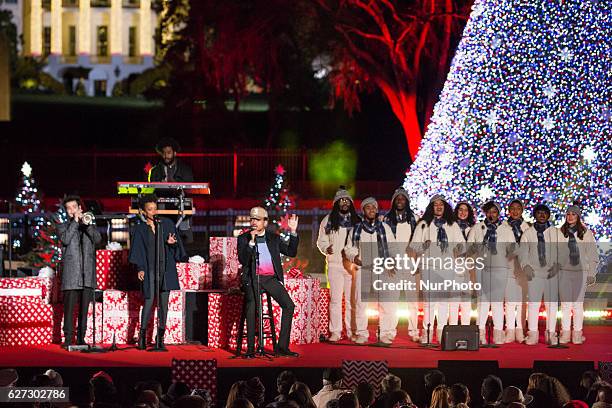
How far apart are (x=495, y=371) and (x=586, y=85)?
24.0 feet

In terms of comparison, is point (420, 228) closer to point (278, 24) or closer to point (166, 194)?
point (166, 194)

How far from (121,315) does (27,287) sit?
1230 mm

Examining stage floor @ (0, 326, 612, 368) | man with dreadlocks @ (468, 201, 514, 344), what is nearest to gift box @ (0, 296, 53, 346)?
stage floor @ (0, 326, 612, 368)

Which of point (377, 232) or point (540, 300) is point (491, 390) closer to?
point (377, 232)

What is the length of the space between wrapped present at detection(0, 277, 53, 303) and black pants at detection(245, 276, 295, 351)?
9.54ft

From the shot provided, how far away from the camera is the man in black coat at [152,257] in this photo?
51.4 feet

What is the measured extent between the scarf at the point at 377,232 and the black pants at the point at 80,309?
331cm

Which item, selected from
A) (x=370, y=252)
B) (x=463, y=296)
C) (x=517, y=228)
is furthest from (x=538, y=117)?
(x=370, y=252)

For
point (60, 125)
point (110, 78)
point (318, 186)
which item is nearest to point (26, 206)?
point (318, 186)

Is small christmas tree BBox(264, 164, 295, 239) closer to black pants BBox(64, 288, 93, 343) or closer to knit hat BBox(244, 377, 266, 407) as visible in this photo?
black pants BBox(64, 288, 93, 343)

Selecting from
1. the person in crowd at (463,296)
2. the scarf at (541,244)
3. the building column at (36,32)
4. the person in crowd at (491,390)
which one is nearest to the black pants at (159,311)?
the person in crowd at (463,296)

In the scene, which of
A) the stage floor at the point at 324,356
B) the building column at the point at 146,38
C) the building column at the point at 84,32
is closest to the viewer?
the stage floor at the point at 324,356

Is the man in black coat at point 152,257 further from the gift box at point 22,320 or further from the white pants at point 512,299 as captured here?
the white pants at point 512,299

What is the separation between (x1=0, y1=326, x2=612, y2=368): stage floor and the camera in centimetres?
1465
